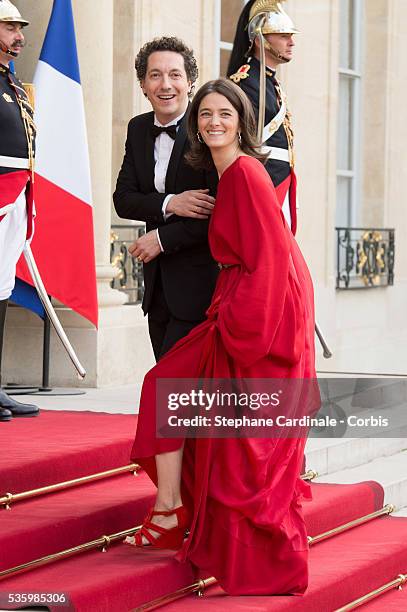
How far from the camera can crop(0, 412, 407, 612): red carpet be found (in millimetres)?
4195

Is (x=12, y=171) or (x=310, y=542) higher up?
(x=12, y=171)

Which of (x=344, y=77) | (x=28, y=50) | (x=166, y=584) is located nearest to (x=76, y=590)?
(x=166, y=584)

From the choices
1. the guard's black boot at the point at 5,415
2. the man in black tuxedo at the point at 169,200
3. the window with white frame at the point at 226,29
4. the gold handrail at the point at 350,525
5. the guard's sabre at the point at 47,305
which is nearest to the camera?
the man in black tuxedo at the point at 169,200

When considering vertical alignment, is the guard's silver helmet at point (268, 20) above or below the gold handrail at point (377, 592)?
above

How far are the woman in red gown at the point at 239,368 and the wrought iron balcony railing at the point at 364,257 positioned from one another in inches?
301

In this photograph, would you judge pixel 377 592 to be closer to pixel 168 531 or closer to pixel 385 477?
pixel 168 531

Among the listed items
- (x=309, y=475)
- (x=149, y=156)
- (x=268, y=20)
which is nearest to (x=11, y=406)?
(x=309, y=475)

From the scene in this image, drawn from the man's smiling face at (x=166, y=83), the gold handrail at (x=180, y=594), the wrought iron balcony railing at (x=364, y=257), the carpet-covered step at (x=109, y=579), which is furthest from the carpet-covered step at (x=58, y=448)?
the wrought iron balcony railing at (x=364, y=257)

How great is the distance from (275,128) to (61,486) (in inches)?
80.9

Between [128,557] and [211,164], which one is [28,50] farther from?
[128,557]

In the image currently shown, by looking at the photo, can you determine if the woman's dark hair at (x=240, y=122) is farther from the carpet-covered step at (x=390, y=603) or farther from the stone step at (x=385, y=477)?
the stone step at (x=385, y=477)

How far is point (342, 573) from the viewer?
192 inches

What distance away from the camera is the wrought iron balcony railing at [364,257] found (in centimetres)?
1211

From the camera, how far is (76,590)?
4000 mm
